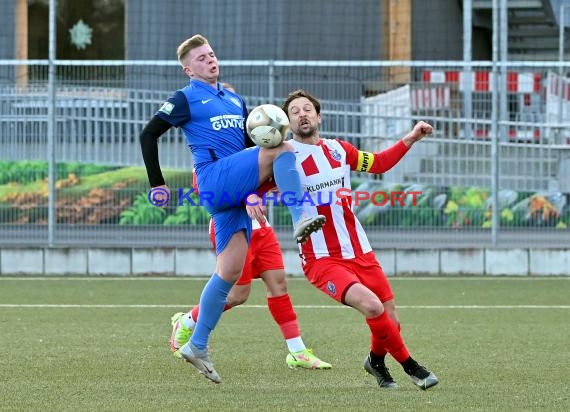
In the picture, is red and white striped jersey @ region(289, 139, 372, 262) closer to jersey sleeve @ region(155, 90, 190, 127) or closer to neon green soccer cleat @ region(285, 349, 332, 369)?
jersey sleeve @ region(155, 90, 190, 127)

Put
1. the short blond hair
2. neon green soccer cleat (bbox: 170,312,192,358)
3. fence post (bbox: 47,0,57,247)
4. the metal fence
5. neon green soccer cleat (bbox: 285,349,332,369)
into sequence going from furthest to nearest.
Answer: fence post (bbox: 47,0,57,247) → the metal fence → neon green soccer cleat (bbox: 170,312,192,358) → neon green soccer cleat (bbox: 285,349,332,369) → the short blond hair

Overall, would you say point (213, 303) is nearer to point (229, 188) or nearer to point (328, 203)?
point (229, 188)

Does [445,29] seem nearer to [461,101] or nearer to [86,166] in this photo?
[461,101]

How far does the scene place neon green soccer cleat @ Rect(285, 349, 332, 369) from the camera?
321 inches

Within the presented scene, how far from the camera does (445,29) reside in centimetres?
1855

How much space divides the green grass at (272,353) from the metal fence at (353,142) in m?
1.62

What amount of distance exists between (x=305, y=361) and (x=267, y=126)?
1758 millimetres

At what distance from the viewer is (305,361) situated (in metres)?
8.17

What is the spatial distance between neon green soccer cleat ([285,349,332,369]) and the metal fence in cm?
713

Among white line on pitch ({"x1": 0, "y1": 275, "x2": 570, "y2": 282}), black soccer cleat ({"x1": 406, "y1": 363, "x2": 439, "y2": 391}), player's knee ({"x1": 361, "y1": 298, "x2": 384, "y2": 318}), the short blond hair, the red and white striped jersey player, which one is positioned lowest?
white line on pitch ({"x1": 0, "y1": 275, "x2": 570, "y2": 282})

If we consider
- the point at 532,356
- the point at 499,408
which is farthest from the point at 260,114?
the point at 532,356

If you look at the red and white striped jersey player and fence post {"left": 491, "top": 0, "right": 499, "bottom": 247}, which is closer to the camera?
the red and white striped jersey player

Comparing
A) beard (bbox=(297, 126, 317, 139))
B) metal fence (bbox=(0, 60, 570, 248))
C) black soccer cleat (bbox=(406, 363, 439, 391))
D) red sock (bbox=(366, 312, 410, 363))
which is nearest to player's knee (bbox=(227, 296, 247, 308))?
beard (bbox=(297, 126, 317, 139))

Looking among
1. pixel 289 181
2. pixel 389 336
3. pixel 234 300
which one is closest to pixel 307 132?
pixel 289 181
